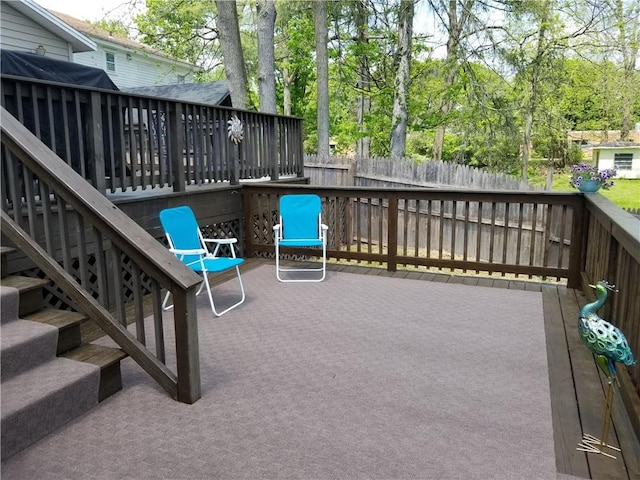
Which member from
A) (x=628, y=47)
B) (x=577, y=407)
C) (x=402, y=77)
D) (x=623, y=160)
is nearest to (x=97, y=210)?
(x=577, y=407)

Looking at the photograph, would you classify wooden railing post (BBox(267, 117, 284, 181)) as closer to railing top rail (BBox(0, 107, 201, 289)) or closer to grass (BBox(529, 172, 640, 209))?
railing top rail (BBox(0, 107, 201, 289))

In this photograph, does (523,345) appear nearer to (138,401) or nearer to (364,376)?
(364,376)

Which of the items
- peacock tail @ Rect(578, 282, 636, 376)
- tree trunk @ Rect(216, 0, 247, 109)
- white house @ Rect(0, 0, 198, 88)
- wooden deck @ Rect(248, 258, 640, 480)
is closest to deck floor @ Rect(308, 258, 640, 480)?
→ wooden deck @ Rect(248, 258, 640, 480)

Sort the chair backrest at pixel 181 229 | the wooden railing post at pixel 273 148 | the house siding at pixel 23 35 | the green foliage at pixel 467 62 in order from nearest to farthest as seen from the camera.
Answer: the chair backrest at pixel 181 229, the wooden railing post at pixel 273 148, the house siding at pixel 23 35, the green foliage at pixel 467 62

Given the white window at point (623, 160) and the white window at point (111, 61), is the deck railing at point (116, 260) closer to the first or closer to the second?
the white window at point (111, 61)

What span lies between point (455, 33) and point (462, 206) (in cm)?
655

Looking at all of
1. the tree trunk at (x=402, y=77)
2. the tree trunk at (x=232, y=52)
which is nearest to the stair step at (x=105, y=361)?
the tree trunk at (x=232, y=52)

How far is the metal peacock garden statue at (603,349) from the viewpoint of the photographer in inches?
76.7

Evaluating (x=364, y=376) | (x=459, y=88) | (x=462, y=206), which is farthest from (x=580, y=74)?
(x=364, y=376)

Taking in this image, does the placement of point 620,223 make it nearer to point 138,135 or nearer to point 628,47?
point 138,135

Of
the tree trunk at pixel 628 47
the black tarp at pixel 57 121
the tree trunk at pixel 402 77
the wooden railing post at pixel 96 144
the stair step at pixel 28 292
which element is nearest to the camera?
the stair step at pixel 28 292

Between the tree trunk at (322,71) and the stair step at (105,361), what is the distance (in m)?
9.62

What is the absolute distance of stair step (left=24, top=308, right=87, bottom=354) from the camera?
2.46m

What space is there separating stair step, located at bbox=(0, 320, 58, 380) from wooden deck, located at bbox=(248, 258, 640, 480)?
7.82 feet
